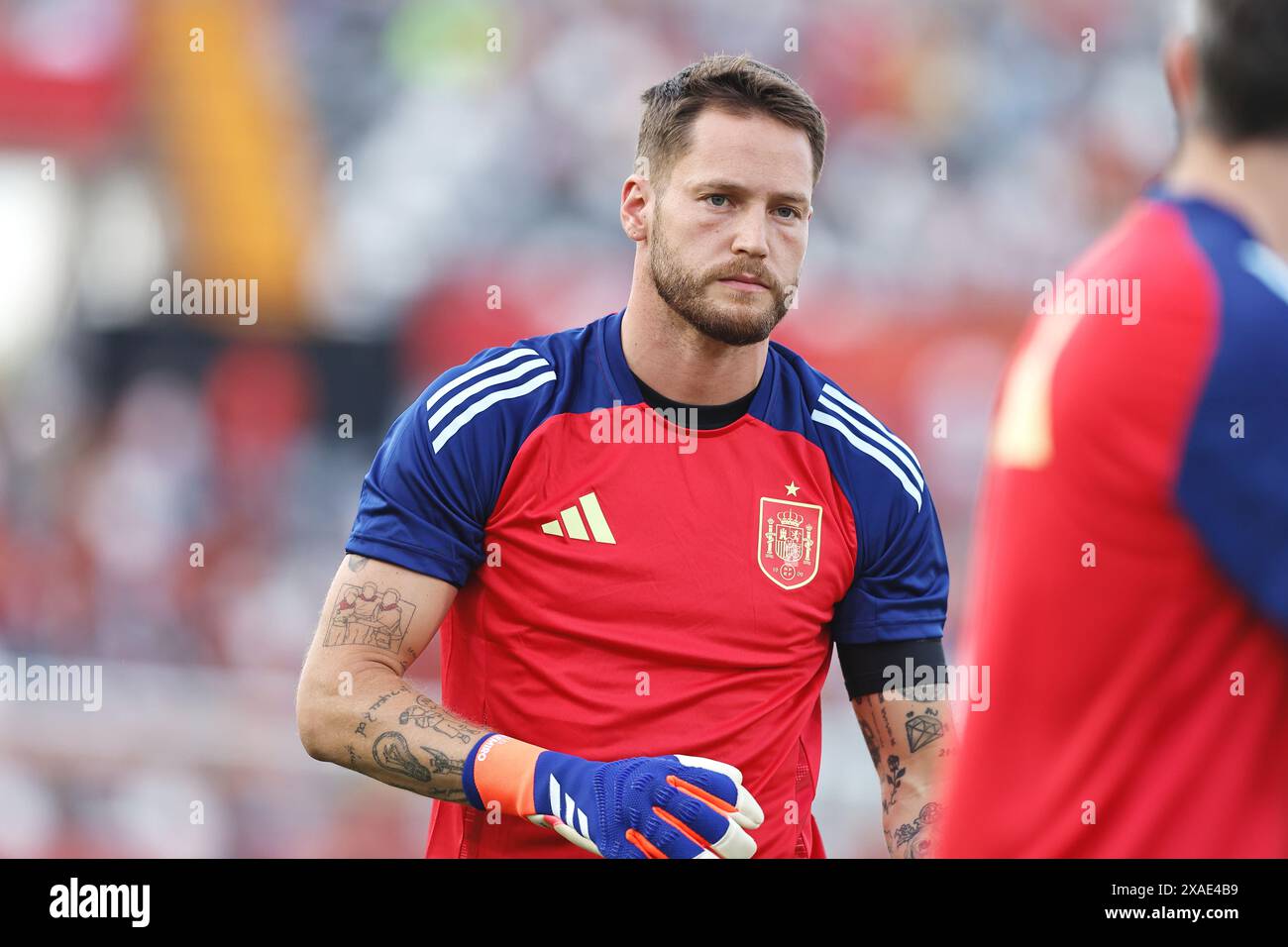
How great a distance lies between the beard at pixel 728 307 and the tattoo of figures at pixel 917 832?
0.97 meters

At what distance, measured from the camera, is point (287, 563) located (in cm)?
836

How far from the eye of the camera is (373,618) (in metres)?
2.67

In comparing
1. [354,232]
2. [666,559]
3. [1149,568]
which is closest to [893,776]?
[666,559]

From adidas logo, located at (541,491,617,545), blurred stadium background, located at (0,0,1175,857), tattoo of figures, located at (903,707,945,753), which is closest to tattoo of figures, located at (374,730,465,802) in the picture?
adidas logo, located at (541,491,617,545)

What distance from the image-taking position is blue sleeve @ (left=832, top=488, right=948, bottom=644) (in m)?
2.88

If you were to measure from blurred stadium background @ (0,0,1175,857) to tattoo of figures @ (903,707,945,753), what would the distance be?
5163 millimetres

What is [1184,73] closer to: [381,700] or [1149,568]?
[1149,568]

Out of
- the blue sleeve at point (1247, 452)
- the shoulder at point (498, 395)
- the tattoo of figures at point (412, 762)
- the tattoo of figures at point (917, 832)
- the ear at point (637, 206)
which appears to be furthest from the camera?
the ear at point (637, 206)

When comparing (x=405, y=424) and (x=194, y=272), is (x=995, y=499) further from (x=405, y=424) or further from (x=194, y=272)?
(x=194, y=272)

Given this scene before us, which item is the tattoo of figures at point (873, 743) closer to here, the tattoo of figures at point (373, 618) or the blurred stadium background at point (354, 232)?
the tattoo of figures at point (373, 618)

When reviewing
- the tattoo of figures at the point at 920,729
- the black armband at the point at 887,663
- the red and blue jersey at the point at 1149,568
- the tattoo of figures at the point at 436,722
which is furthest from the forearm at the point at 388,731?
the red and blue jersey at the point at 1149,568

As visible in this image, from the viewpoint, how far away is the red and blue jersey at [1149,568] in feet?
4.41

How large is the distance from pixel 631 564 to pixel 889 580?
0.53 metres

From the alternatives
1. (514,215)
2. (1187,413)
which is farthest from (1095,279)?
(514,215)
